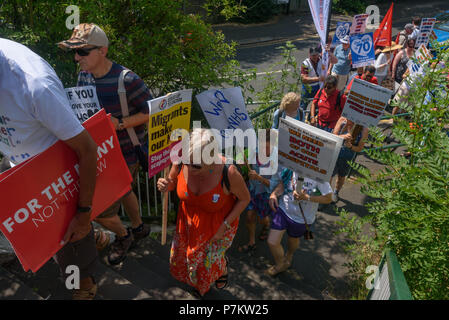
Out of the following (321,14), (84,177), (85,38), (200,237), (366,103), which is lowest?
(200,237)

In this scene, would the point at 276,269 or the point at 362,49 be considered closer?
the point at 276,269

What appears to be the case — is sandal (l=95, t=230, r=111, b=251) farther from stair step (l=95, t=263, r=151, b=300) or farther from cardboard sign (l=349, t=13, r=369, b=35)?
cardboard sign (l=349, t=13, r=369, b=35)

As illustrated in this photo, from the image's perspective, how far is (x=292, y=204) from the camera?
4.11 metres

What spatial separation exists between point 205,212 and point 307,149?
1152 mm

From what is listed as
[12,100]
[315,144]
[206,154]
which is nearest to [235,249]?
[315,144]

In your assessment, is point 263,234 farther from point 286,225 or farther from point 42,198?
point 42,198

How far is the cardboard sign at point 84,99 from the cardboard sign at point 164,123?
0.55 m

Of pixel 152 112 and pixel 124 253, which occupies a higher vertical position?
pixel 152 112

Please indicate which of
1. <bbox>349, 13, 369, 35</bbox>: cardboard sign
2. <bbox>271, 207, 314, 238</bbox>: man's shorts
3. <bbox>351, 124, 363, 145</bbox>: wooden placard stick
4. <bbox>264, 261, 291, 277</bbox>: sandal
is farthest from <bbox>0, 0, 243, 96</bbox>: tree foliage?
<bbox>349, 13, 369, 35</bbox>: cardboard sign

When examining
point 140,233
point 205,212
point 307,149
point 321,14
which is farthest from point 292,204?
point 321,14

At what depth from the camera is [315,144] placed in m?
3.66

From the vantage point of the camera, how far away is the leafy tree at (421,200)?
260 centimetres

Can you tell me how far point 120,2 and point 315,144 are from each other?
3.01 metres

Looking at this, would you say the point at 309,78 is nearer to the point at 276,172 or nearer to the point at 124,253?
the point at 276,172
